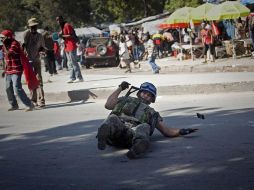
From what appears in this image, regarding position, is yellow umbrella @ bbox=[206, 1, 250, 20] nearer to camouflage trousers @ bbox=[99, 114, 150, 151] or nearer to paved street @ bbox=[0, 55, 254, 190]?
paved street @ bbox=[0, 55, 254, 190]

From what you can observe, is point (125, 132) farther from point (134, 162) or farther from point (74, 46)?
point (74, 46)

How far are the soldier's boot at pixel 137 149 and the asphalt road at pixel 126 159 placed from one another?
8 cm

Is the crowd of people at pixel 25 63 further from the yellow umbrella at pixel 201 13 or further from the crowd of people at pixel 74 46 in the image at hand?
the yellow umbrella at pixel 201 13

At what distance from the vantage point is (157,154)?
6434 mm

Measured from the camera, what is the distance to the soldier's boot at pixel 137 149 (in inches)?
239

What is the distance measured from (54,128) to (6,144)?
1.38m

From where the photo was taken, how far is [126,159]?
6.23m

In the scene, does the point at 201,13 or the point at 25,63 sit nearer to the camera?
the point at 25,63

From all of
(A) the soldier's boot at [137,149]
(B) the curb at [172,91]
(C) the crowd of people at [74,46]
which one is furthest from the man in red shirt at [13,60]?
(A) the soldier's boot at [137,149]

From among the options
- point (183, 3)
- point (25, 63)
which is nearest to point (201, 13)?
point (25, 63)

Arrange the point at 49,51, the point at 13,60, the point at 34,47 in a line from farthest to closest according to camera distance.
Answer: the point at 49,51 < the point at 34,47 < the point at 13,60

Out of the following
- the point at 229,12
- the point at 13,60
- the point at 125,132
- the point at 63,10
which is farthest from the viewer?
the point at 63,10

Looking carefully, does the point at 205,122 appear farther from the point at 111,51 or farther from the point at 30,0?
the point at 30,0

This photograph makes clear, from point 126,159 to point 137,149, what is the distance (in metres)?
0.25
